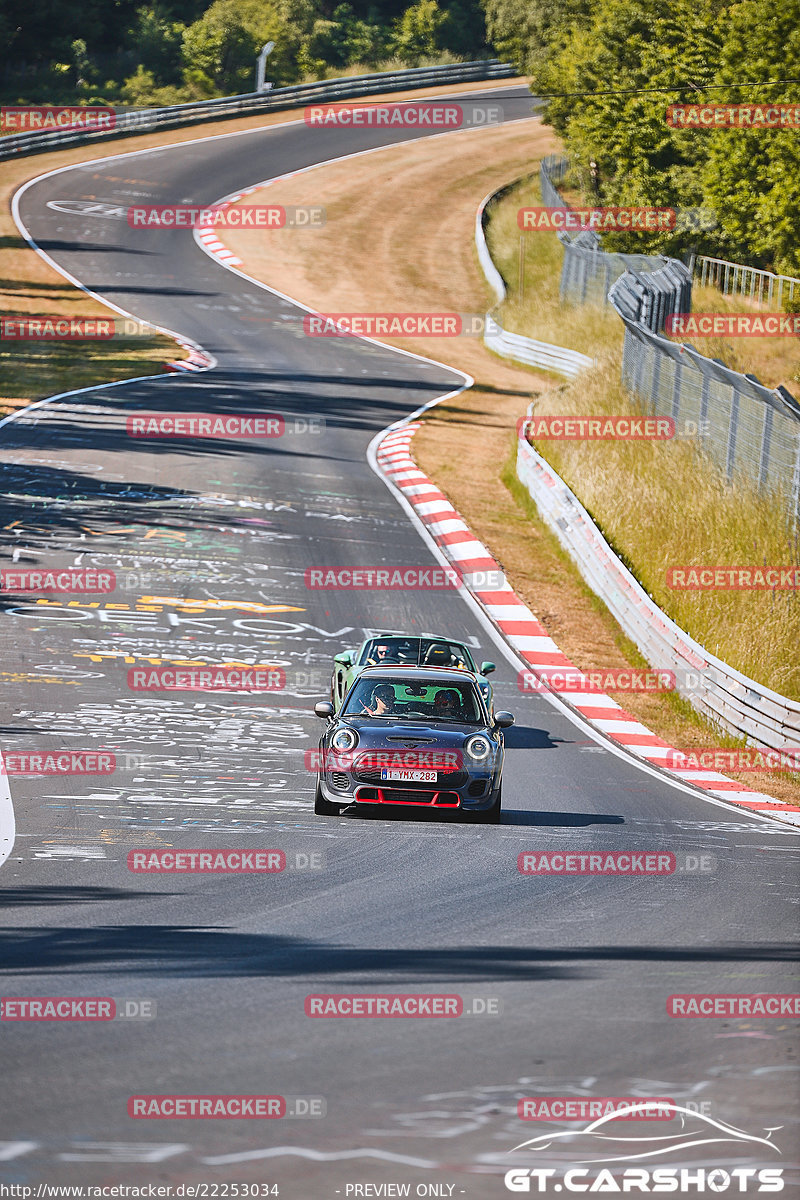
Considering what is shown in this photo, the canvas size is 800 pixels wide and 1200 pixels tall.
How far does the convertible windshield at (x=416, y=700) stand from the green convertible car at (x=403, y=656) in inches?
26.8

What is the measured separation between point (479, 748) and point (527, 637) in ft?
29.1

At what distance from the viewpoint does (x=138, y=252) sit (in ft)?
181

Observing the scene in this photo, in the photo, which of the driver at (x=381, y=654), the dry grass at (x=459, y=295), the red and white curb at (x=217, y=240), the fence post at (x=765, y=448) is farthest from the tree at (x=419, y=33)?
the driver at (x=381, y=654)

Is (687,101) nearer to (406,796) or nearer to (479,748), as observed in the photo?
(479,748)

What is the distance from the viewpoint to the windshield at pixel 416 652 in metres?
15.4

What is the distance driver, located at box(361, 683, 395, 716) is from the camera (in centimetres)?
1408

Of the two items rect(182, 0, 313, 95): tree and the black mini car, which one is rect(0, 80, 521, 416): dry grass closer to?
rect(182, 0, 313, 95): tree

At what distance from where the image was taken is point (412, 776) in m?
13.1

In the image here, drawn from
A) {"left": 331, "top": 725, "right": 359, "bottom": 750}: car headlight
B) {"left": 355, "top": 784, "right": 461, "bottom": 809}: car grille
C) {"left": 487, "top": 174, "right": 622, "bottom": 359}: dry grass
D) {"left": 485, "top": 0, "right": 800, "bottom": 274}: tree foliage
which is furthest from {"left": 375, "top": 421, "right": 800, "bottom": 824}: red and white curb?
{"left": 485, "top": 0, "right": 800, "bottom": 274}: tree foliage

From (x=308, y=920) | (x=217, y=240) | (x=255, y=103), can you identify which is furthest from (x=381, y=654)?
(x=255, y=103)

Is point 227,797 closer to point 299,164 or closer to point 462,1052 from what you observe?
point 462,1052

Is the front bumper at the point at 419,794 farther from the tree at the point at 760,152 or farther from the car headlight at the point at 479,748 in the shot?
the tree at the point at 760,152

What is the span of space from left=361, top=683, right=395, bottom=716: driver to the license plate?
3.46ft

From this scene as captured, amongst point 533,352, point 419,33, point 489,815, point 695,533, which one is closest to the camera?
point 489,815
